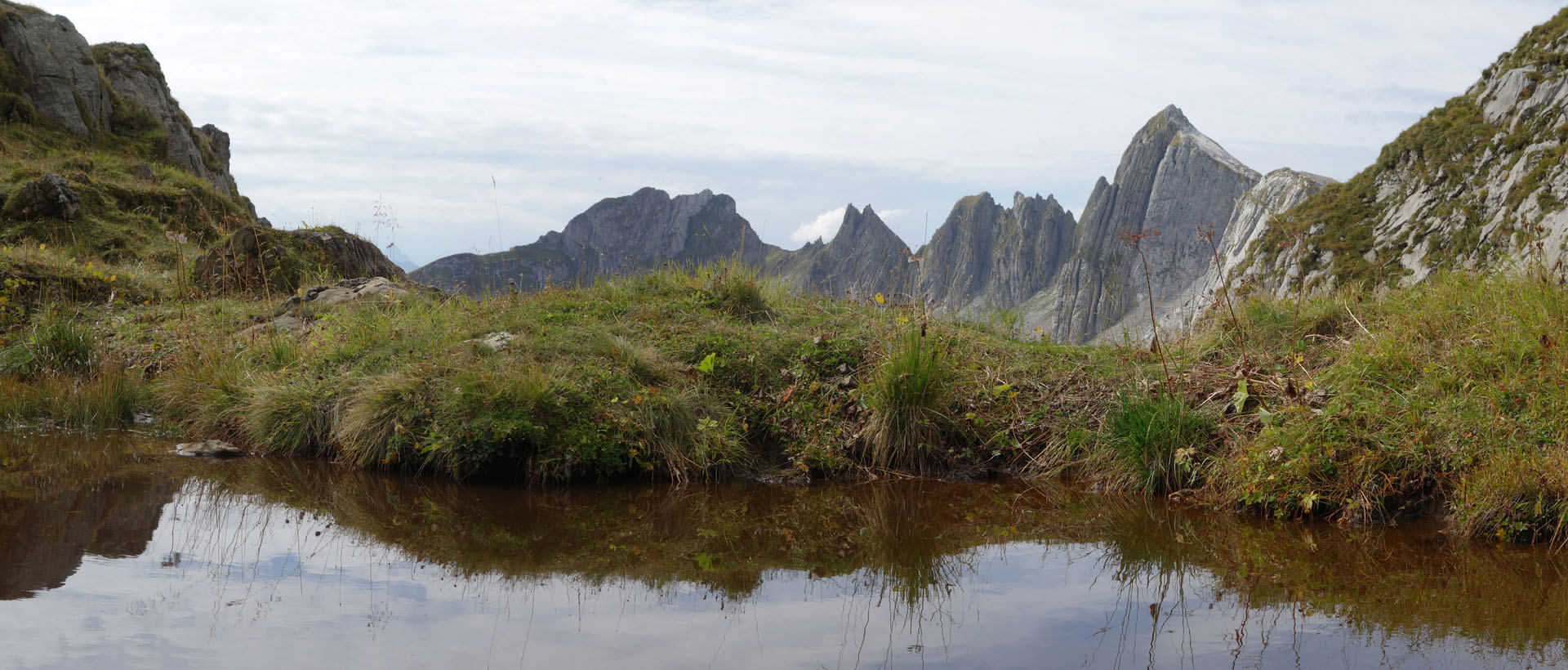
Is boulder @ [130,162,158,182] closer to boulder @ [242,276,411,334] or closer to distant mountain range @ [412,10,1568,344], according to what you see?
distant mountain range @ [412,10,1568,344]

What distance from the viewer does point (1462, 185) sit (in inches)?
1367

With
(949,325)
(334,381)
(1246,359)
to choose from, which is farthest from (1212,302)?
(334,381)

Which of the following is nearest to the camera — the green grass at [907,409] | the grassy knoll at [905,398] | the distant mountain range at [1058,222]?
the grassy knoll at [905,398]

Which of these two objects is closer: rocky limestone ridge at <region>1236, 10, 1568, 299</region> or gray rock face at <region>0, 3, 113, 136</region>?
gray rock face at <region>0, 3, 113, 136</region>

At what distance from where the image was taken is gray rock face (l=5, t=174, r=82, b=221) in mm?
15211

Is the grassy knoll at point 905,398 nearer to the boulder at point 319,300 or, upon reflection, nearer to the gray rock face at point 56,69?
the boulder at point 319,300

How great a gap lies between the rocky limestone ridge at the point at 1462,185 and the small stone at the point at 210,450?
86.9 feet

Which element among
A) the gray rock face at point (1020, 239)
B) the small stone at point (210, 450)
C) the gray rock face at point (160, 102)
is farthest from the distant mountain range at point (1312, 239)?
the gray rock face at point (1020, 239)

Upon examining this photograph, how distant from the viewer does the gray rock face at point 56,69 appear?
2255cm

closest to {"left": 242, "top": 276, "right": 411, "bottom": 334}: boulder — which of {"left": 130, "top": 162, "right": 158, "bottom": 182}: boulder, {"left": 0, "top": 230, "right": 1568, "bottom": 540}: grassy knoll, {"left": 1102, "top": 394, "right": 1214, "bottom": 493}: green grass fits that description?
{"left": 0, "top": 230, "right": 1568, "bottom": 540}: grassy knoll

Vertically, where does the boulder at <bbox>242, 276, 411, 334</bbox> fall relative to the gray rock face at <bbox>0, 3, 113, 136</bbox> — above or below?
below

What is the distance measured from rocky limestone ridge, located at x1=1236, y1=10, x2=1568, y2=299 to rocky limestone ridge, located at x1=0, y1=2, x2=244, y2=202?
104 ft

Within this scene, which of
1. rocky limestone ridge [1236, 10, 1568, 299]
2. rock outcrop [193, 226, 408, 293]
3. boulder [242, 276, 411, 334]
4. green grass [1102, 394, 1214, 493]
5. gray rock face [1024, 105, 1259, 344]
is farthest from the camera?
gray rock face [1024, 105, 1259, 344]

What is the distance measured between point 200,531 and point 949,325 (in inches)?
227
